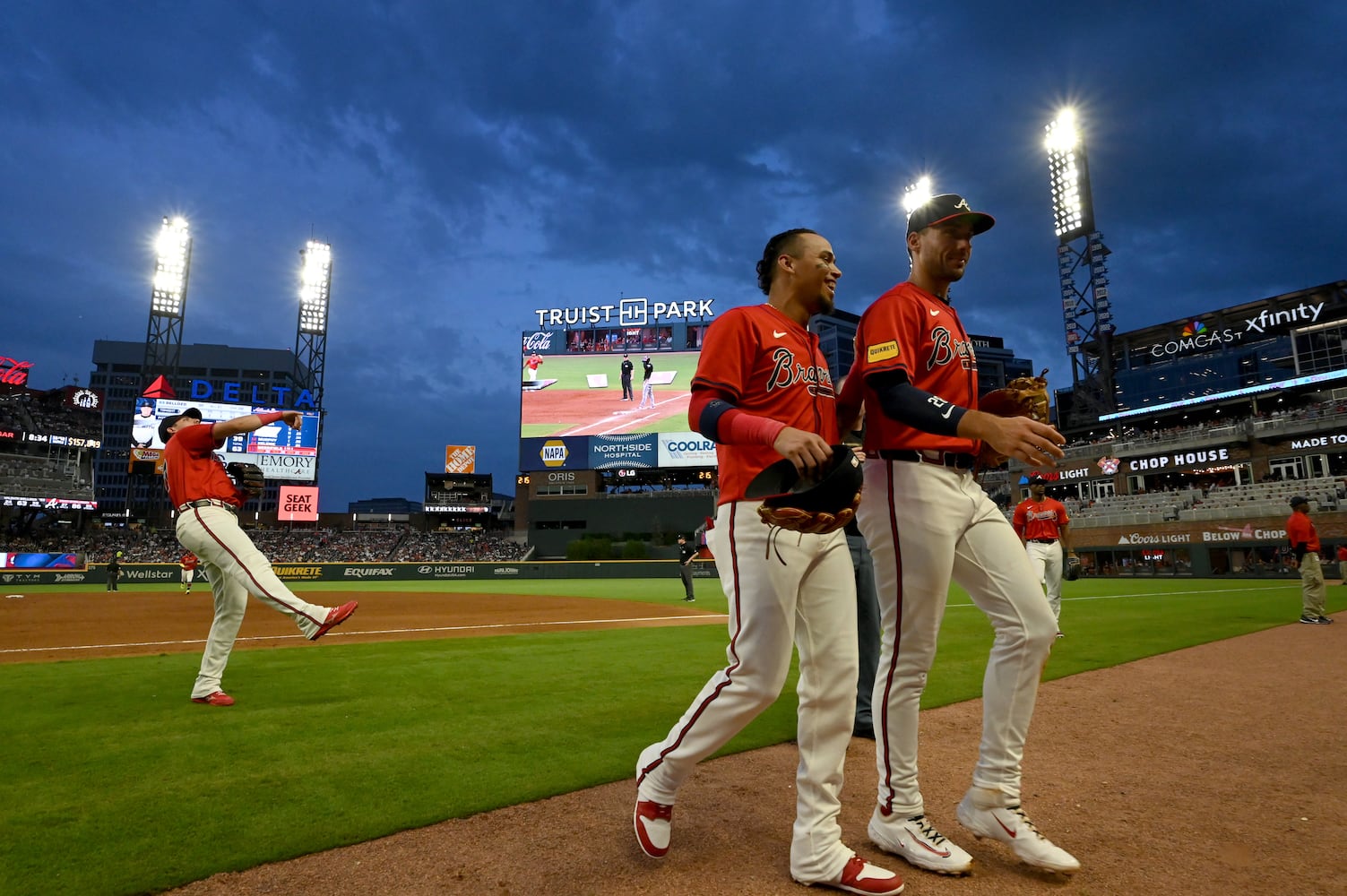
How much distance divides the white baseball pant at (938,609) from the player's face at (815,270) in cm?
73

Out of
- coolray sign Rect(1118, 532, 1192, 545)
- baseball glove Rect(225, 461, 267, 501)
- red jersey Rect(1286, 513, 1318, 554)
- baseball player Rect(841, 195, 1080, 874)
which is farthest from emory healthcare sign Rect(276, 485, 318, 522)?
baseball player Rect(841, 195, 1080, 874)

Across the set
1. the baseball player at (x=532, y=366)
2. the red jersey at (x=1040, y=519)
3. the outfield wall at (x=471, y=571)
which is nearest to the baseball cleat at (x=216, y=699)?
the red jersey at (x=1040, y=519)

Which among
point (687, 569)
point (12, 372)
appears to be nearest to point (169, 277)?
point (12, 372)

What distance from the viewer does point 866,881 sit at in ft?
7.35

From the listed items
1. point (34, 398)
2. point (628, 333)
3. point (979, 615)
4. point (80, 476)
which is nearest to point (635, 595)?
point (979, 615)

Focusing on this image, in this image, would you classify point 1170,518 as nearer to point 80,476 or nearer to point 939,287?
point 939,287

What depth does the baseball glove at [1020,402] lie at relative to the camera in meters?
2.95

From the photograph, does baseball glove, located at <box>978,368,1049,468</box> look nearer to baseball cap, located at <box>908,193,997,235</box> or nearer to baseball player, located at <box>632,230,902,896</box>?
baseball cap, located at <box>908,193,997,235</box>

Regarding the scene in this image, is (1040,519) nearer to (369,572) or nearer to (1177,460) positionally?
(369,572)

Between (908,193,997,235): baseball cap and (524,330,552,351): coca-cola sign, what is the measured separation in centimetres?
4660

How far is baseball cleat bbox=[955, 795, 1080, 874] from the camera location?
7.75 ft

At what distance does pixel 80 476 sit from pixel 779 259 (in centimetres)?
6058

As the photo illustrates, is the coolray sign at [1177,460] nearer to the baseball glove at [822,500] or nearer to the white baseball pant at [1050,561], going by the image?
the white baseball pant at [1050,561]

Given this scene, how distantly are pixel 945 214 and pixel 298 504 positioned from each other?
5191 centimetres
